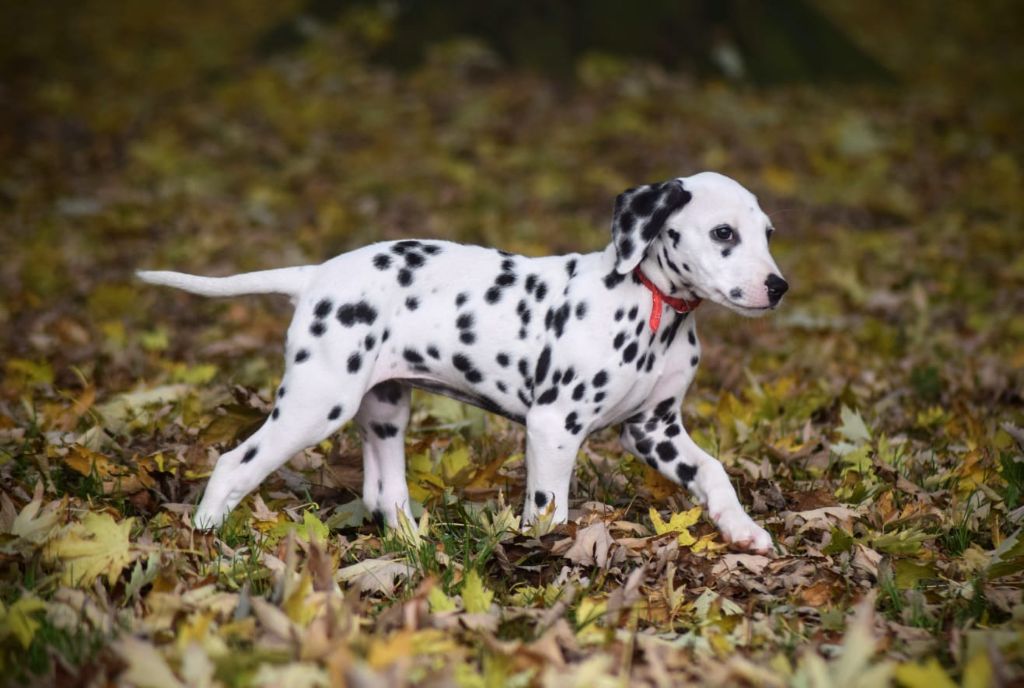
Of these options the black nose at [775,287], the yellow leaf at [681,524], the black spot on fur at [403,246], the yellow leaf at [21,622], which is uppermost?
the black nose at [775,287]

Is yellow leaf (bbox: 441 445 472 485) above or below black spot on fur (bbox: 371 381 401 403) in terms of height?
below

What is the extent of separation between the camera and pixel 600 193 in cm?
1118

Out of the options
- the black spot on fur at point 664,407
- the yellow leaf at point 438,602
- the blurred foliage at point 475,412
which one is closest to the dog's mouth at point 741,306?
the black spot on fur at point 664,407

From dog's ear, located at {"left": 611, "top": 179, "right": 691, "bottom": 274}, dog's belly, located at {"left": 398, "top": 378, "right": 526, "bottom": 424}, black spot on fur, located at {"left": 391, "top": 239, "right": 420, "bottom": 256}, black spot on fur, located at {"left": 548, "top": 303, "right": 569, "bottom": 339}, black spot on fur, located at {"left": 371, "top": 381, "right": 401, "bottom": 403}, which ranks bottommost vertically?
black spot on fur, located at {"left": 371, "top": 381, "right": 401, "bottom": 403}

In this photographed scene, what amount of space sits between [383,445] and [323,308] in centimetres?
71

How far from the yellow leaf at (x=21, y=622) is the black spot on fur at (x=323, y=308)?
4.94 feet

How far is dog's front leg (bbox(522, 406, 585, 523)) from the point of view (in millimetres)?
4172

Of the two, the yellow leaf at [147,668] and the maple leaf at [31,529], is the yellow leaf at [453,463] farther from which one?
the yellow leaf at [147,668]

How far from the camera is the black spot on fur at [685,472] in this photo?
448cm

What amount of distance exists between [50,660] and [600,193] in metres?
8.69

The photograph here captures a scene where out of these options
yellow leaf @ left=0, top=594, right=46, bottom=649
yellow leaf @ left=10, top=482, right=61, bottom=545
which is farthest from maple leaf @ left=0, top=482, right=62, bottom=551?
yellow leaf @ left=0, top=594, right=46, bottom=649

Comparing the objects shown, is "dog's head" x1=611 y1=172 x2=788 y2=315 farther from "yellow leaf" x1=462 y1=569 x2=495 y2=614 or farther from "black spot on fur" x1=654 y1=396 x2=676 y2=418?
"yellow leaf" x1=462 y1=569 x2=495 y2=614

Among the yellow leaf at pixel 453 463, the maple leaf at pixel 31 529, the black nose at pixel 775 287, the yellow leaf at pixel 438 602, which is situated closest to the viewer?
the yellow leaf at pixel 438 602

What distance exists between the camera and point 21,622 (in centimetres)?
324
